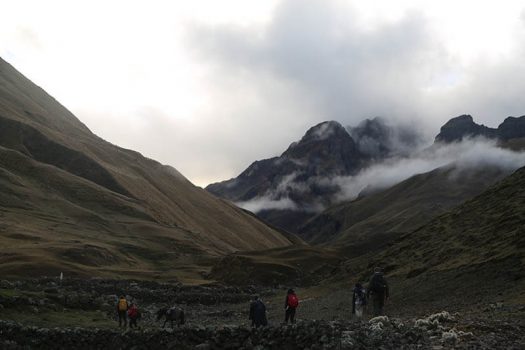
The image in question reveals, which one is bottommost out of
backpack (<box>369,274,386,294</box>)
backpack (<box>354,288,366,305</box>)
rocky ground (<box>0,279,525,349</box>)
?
rocky ground (<box>0,279,525,349</box>)

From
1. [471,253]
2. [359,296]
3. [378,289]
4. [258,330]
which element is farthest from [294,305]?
[471,253]

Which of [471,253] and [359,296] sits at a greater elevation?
[471,253]

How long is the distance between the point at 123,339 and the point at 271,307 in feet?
102

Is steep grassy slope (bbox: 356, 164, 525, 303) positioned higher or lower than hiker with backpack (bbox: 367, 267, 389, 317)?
higher

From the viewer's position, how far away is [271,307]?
60875 mm

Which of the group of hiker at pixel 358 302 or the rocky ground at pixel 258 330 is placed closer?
the rocky ground at pixel 258 330

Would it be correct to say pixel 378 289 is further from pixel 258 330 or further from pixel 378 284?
pixel 258 330

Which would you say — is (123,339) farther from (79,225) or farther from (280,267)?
(79,225)

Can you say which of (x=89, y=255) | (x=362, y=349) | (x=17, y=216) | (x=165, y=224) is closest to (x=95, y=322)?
(x=362, y=349)

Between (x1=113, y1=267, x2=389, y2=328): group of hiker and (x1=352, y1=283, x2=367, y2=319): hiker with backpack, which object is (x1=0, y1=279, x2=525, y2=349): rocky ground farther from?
(x1=352, y1=283, x2=367, y2=319): hiker with backpack

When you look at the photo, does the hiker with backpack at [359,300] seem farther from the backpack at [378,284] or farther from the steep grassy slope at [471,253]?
the steep grassy slope at [471,253]

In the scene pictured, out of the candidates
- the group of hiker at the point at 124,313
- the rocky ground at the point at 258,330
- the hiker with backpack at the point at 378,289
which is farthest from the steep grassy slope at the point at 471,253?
the group of hiker at the point at 124,313

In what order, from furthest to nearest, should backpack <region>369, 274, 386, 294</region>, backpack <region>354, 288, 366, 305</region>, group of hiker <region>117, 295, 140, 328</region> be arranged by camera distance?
group of hiker <region>117, 295, 140, 328</region>, backpack <region>354, 288, 366, 305</region>, backpack <region>369, 274, 386, 294</region>

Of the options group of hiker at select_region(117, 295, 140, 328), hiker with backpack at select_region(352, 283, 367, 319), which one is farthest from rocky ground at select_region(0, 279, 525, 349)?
hiker with backpack at select_region(352, 283, 367, 319)
